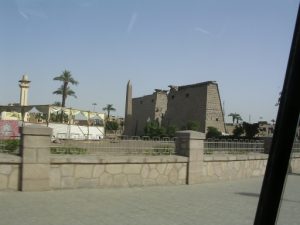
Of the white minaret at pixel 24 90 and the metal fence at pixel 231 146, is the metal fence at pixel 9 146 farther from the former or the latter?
the white minaret at pixel 24 90

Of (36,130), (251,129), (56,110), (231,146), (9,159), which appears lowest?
(9,159)

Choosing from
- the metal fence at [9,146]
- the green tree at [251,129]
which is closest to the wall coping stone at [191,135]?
the metal fence at [9,146]

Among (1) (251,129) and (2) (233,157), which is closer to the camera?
(2) (233,157)

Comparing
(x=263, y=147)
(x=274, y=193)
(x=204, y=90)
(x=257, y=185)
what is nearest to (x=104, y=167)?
(x=257, y=185)

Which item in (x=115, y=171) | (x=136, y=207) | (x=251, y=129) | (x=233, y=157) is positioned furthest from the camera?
(x=251, y=129)

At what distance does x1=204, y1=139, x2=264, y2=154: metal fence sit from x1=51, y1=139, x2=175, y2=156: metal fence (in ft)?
5.04

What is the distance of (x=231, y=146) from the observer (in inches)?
515

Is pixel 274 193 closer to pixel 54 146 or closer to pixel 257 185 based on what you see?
pixel 54 146

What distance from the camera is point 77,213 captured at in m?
6.67

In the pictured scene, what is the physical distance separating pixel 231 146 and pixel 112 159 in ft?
15.8

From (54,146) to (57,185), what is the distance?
954 mm

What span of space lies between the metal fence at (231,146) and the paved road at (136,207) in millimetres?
2034

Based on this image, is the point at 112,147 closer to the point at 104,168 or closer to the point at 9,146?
the point at 104,168

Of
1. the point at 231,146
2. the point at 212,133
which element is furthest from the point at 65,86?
the point at 231,146
